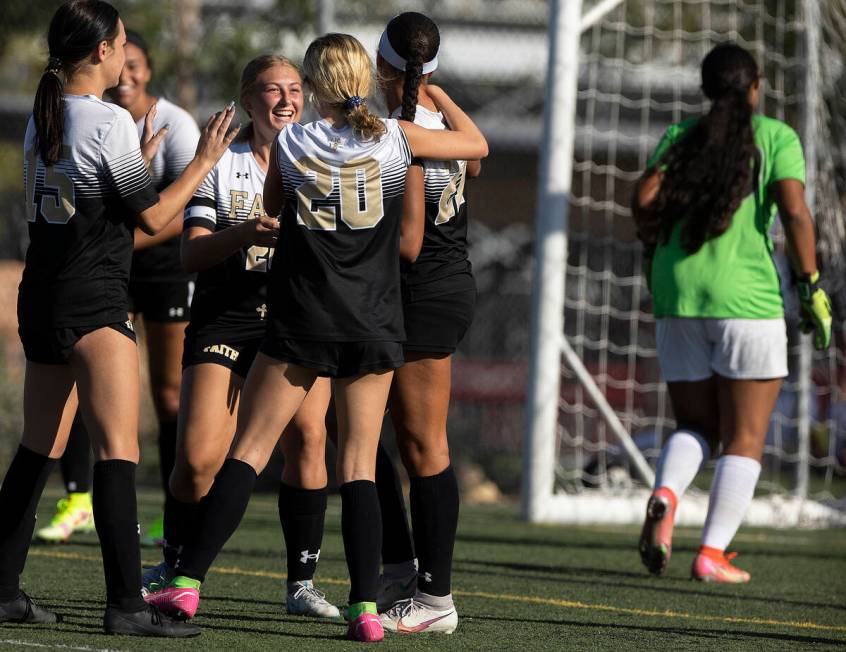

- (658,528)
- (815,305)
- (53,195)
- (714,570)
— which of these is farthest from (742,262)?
(53,195)

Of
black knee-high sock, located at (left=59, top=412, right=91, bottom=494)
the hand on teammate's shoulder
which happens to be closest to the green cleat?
black knee-high sock, located at (left=59, top=412, right=91, bottom=494)

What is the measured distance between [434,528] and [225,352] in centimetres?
92

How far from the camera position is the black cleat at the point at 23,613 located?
420cm

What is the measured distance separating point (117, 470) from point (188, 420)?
2.28 ft

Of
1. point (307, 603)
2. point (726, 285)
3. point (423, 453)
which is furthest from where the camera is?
point (726, 285)

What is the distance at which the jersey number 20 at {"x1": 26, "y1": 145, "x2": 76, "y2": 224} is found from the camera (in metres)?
4.00

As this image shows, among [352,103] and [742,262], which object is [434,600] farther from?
[742,262]

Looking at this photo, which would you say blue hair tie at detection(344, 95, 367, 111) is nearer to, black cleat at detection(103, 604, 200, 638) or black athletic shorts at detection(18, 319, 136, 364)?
black athletic shorts at detection(18, 319, 136, 364)

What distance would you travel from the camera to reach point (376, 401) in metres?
4.08

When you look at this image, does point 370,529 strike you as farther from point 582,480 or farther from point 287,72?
point 582,480

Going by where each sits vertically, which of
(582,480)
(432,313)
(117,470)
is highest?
(432,313)

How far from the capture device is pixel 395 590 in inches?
184

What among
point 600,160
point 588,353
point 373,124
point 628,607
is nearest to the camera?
point 373,124

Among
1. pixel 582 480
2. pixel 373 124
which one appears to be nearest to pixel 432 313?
pixel 373 124
